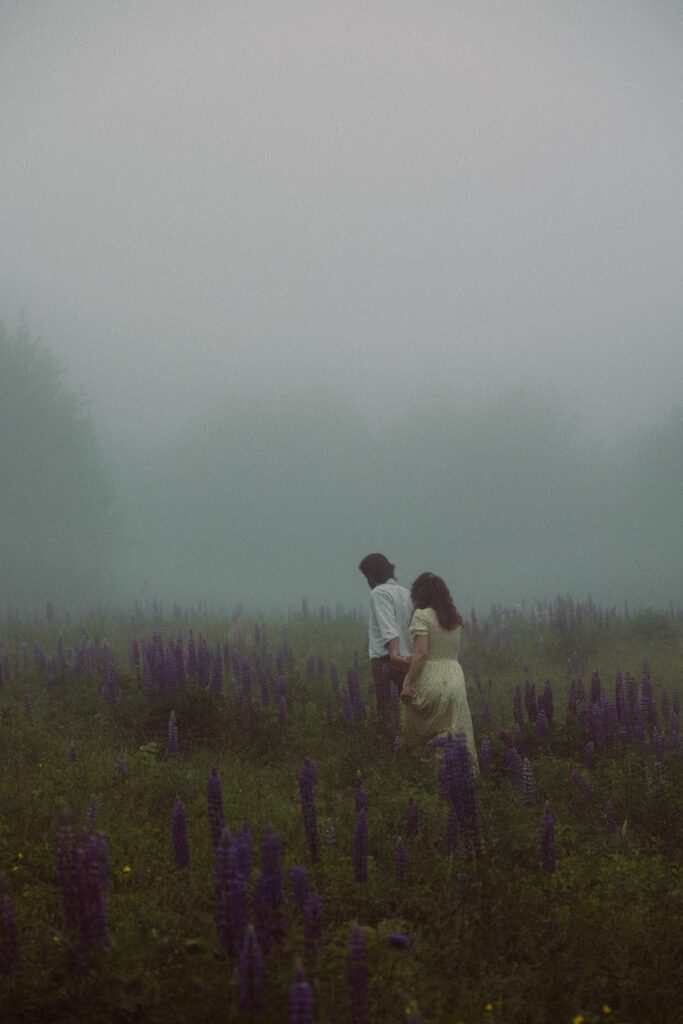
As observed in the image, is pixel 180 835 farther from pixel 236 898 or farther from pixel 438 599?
pixel 438 599

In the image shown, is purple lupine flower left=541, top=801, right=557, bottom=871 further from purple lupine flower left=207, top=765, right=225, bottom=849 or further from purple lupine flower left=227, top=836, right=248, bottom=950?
purple lupine flower left=227, top=836, right=248, bottom=950

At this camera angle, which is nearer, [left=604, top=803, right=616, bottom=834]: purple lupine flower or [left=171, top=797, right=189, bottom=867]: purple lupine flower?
[left=171, top=797, right=189, bottom=867]: purple lupine flower

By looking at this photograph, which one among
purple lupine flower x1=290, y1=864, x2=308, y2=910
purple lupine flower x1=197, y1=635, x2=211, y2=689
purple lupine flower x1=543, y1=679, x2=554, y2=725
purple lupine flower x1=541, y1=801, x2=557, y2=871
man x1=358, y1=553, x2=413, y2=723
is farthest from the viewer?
purple lupine flower x1=197, y1=635, x2=211, y2=689

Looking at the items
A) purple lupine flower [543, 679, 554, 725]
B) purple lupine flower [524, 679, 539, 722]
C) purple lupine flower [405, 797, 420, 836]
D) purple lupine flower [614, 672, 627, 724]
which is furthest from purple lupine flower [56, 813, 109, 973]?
purple lupine flower [614, 672, 627, 724]

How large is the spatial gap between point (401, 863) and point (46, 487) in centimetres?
3783

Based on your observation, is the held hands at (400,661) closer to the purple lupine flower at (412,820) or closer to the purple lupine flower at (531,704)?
the purple lupine flower at (531,704)

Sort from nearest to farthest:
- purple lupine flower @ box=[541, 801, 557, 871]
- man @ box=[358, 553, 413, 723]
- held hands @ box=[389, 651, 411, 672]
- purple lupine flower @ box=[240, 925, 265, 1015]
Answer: purple lupine flower @ box=[240, 925, 265, 1015], purple lupine flower @ box=[541, 801, 557, 871], held hands @ box=[389, 651, 411, 672], man @ box=[358, 553, 413, 723]

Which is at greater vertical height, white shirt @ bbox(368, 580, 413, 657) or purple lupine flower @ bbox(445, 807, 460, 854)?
white shirt @ bbox(368, 580, 413, 657)

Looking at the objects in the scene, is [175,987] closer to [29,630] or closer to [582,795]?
[582,795]

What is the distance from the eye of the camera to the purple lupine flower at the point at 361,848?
442cm

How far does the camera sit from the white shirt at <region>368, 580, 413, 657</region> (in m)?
8.77

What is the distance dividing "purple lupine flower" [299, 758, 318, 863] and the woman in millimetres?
3094

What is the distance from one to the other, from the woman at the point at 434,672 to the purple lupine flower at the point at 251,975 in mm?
4668

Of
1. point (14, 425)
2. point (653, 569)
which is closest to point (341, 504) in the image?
point (653, 569)
